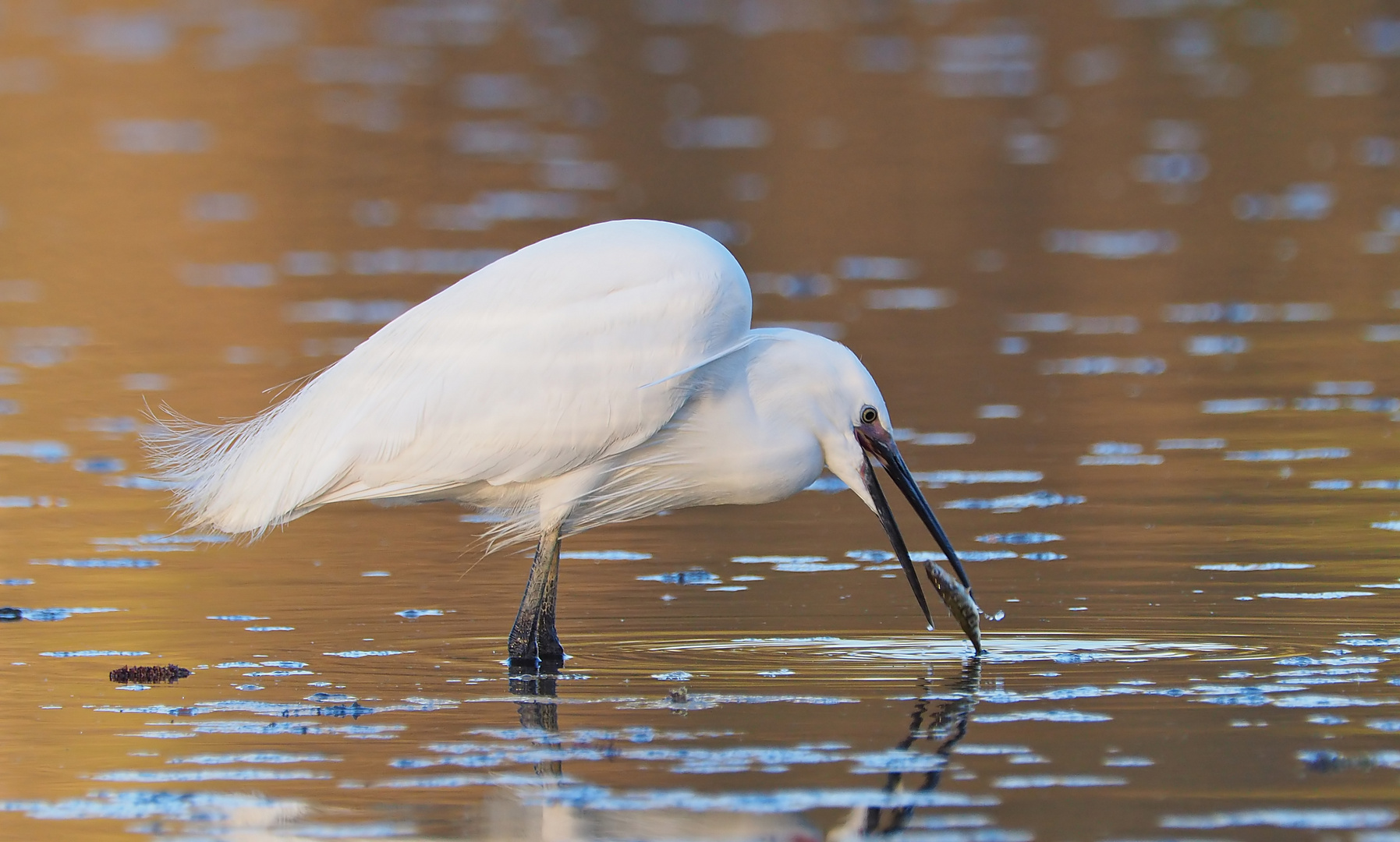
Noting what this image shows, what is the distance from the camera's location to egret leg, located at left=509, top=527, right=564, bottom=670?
7.69 metres

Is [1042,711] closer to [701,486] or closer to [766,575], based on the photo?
[701,486]

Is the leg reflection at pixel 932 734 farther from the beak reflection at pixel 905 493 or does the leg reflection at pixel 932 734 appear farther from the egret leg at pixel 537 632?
the egret leg at pixel 537 632

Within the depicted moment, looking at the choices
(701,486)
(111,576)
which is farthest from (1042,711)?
(111,576)

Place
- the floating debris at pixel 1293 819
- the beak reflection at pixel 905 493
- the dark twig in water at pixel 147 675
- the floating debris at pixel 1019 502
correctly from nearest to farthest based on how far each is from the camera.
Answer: the floating debris at pixel 1293 819 → the dark twig in water at pixel 147 675 → the beak reflection at pixel 905 493 → the floating debris at pixel 1019 502

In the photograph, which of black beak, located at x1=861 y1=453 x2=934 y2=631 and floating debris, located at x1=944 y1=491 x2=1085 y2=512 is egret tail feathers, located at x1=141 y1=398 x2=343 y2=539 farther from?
floating debris, located at x1=944 y1=491 x2=1085 y2=512

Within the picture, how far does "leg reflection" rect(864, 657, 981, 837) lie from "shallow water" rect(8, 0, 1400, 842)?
0.08ft

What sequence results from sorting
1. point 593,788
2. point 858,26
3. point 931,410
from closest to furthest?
1. point 593,788
2. point 931,410
3. point 858,26

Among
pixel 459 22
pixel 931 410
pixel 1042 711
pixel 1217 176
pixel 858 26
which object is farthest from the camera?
pixel 459 22

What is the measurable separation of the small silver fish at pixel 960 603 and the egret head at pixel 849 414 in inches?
13.8

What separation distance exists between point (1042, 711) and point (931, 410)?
17.8 ft

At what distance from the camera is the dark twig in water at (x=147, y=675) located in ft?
24.2

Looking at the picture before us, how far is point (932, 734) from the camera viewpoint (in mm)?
6480

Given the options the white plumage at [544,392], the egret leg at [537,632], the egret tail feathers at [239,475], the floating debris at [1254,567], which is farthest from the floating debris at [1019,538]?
the egret tail feathers at [239,475]

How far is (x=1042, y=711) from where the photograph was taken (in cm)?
670
